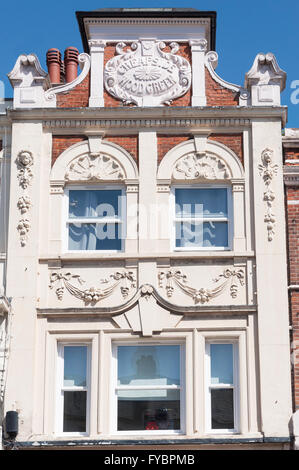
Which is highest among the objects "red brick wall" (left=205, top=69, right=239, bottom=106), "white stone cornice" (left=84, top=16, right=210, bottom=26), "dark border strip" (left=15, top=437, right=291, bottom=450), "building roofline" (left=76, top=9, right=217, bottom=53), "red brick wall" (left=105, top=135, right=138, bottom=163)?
"building roofline" (left=76, top=9, right=217, bottom=53)

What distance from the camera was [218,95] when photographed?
1847cm

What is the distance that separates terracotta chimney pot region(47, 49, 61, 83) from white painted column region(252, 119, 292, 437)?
17.4ft

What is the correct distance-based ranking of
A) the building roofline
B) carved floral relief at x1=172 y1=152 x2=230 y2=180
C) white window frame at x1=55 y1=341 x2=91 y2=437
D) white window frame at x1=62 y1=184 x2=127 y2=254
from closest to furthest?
white window frame at x1=55 y1=341 x2=91 y2=437
white window frame at x1=62 y1=184 x2=127 y2=254
carved floral relief at x1=172 y1=152 x2=230 y2=180
the building roofline

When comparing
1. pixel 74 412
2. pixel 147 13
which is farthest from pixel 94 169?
pixel 74 412

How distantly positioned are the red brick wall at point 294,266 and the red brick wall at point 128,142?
116 inches

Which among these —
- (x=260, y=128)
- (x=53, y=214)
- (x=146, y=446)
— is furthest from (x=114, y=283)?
(x=260, y=128)

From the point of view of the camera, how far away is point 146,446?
640 inches

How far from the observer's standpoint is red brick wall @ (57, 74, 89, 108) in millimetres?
18531

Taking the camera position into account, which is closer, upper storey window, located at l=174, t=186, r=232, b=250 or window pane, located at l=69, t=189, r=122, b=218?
upper storey window, located at l=174, t=186, r=232, b=250

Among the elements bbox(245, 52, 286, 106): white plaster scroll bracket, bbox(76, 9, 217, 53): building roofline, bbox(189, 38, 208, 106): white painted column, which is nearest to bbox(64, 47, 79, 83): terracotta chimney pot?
bbox(76, 9, 217, 53): building roofline

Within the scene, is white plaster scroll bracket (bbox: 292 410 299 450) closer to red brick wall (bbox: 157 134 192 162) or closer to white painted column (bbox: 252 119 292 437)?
white painted column (bbox: 252 119 292 437)

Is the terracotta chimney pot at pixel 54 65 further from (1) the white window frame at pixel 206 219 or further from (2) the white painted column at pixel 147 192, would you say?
(1) the white window frame at pixel 206 219
